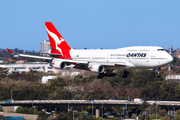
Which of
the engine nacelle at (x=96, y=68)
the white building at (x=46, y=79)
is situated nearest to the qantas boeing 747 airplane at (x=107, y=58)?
the engine nacelle at (x=96, y=68)

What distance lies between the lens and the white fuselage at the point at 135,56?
A: 81.8m

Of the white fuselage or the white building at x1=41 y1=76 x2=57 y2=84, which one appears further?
the white building at x1=41 y1=76 x2=57 y2=84

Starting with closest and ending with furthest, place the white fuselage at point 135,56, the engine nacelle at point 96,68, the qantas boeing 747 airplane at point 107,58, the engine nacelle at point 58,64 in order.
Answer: the white fuselage at point 135,56 < the qantas boeing 747 airplane at point 107,58 < the engine nacelle at point 96,68 < the engine nacelle at point 58,64

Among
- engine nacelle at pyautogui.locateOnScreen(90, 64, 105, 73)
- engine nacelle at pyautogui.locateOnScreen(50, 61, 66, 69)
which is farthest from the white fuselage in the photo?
engine nacelle at pyautogui.locateOnScreen(50, 61, 66, 69)

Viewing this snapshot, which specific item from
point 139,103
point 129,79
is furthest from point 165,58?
point 129,79

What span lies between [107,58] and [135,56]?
665cm

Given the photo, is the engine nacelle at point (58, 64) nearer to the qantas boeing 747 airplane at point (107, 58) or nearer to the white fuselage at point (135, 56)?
the qantas boeing 747 airplane at point (107, 58)

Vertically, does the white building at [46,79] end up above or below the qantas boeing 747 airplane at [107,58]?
below

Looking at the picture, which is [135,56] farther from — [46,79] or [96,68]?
[46,79]

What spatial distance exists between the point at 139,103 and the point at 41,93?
1558 inches

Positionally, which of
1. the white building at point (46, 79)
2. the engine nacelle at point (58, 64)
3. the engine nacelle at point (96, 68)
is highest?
the engine nacelle at point (58, 64)

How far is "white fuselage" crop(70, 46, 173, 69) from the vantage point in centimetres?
8175

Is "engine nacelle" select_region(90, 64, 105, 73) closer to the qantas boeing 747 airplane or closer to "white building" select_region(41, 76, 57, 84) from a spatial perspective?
the qantas boeing 747 airplane

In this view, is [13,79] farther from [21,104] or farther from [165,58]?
[165,58]
